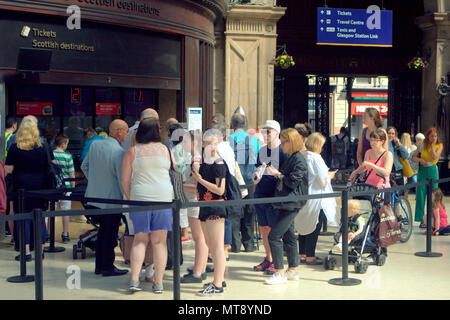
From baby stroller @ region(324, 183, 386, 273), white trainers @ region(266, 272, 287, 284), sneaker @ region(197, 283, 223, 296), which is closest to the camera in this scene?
sneaker @ region(197, 283, 223, 296)

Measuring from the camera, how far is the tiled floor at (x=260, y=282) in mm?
7340

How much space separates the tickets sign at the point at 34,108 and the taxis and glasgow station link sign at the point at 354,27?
31.6 feet

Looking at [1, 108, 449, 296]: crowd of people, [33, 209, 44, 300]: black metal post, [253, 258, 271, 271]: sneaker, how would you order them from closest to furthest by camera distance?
[33, 209, 44, 300]: black metal post, [1, 108, 449, 296]: crowd of people, [253, 258, 271, 271]: sneaker

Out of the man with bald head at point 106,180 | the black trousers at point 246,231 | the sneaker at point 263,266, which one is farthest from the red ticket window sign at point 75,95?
the sneaker at point 263,266

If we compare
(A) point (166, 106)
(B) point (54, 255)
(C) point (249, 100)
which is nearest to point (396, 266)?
(B) point (54, 255)

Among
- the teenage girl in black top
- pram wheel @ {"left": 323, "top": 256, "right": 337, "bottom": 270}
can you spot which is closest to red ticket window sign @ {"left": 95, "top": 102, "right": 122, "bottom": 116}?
pram wheel @ {"left": 323, "top": 256, "right": 337, "bottom": 270}

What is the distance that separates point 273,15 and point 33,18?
26.9 feet

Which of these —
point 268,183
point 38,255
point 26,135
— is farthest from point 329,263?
point 26,135

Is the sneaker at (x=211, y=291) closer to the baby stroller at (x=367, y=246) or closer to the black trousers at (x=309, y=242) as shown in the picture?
the baby stroller at (x=367, y=246)

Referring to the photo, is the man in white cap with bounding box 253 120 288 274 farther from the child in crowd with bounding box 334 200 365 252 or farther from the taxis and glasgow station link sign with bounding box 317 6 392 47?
the taxis and glasgow station link sign with bounding box 317 6 392 47

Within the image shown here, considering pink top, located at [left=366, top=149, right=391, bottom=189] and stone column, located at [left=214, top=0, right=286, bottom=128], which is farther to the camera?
stone column, located at [left=214, top=0, right=286, bottom=128]

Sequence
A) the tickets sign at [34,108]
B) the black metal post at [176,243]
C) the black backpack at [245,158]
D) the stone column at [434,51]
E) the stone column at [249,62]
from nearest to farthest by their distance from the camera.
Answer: the black metal post at [176,243], the black backpack at [245,158], the tickets sign at [34,108], the stone column at [249,62], the stone column at [434,51]

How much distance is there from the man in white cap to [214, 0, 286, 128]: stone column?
397 inches

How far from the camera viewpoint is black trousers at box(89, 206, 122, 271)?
8258 mm
